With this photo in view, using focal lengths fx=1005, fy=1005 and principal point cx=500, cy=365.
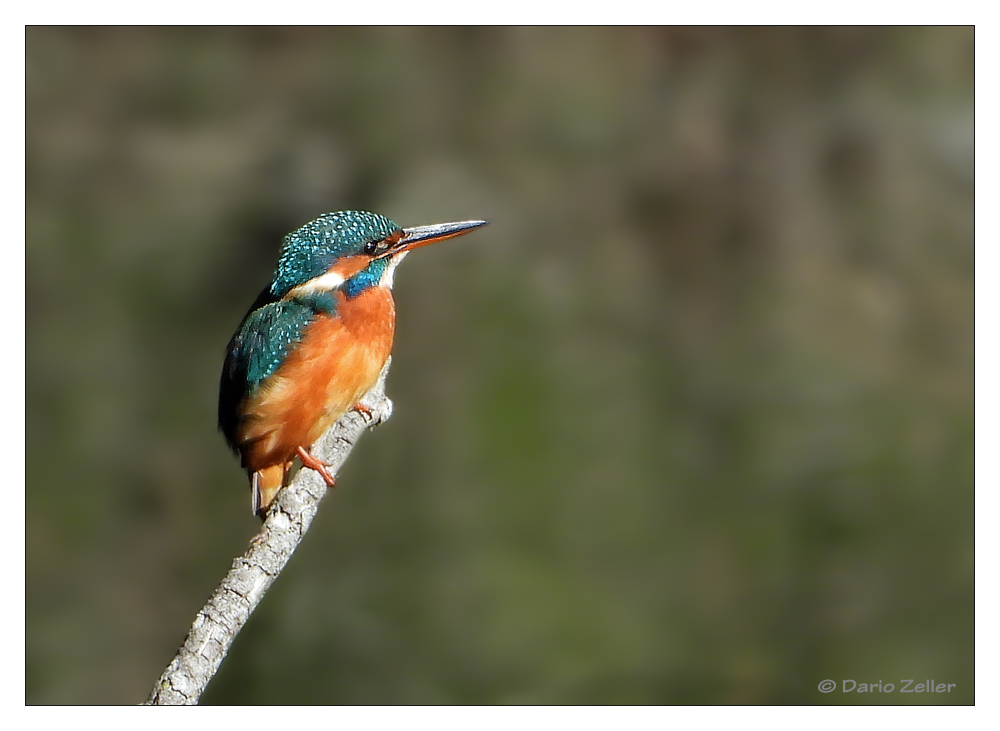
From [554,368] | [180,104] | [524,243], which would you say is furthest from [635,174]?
[180,104]

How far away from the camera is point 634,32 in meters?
3.05

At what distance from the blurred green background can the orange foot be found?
103cm

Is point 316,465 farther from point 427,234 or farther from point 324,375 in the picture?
point 427,234

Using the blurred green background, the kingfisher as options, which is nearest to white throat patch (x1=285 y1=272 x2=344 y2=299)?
the kingfisher

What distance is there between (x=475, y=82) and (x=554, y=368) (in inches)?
40.8

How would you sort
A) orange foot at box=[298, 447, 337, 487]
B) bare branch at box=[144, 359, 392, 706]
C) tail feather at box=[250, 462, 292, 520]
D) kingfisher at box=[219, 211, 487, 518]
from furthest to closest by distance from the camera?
1. tail feather at box=[250, 462, 292, 520]
2. kingfisher at box=[219, 211, 487, 518]
3. orange foot at box=[298, 447, 337, 487]
4. bare branch at box=[144, 359, 392, 706]

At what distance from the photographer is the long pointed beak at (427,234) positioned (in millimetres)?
2051

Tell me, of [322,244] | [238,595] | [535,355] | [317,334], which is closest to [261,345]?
[317,334]

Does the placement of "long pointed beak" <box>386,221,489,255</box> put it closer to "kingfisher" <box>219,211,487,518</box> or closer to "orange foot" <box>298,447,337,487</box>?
"kingfisher" <box>219,211,487,518</box>

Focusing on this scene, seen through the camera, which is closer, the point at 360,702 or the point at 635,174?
the point at 360,702

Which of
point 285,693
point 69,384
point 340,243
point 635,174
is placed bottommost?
point 285,693

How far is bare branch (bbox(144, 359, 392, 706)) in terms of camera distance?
1.57m

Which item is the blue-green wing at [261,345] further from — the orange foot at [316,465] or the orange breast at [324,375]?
the orange foot at [316,465]

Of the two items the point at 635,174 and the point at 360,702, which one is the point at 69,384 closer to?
the point at 360,702
